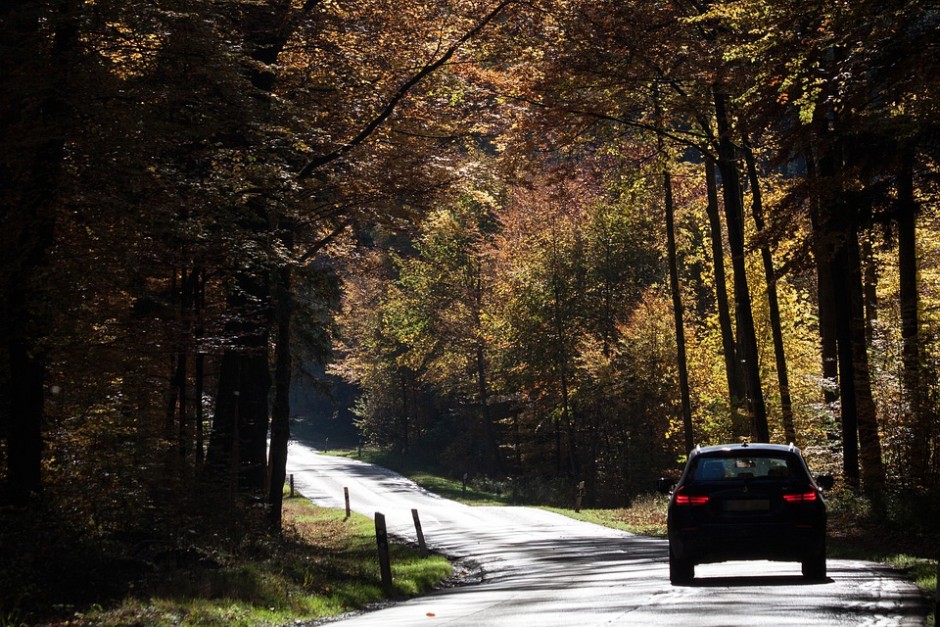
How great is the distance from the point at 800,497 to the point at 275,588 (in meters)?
7.69

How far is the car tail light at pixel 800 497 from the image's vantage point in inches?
521

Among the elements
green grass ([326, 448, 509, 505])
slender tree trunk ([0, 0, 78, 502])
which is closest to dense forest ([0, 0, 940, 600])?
slender tree trunk ([0, 0, 78, 502])

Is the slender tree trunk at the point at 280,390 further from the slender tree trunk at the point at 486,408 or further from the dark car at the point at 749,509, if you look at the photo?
the slender tree trunk at the point at 486,408

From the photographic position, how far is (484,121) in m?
26.3

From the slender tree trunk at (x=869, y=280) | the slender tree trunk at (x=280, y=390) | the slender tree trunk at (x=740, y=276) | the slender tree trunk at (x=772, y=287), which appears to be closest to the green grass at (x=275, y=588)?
the slender tree trunk at (x=280, y=390)

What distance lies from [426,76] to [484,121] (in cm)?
183

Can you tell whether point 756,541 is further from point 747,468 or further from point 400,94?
point 400,94

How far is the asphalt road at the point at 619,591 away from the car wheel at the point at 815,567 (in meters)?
0.15

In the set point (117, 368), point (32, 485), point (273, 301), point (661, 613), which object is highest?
point (273, 301)

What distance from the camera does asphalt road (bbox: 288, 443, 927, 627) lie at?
1158 cm

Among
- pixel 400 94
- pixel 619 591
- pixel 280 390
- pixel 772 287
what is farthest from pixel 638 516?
pixel 619 591

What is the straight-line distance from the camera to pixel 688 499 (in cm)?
1348

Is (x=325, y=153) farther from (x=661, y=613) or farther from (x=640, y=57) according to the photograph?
(x=661, y=613)

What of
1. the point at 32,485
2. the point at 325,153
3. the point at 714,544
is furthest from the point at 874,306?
the point at 32,485
